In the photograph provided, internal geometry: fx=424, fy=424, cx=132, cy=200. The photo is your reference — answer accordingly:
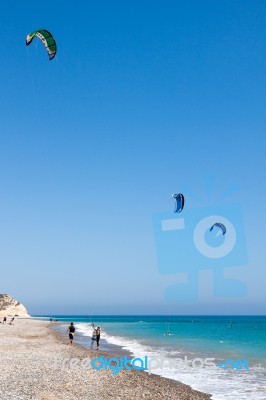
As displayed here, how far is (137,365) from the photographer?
20.4 meters

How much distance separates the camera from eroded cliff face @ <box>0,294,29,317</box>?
106 meters

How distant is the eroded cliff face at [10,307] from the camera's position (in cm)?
10629

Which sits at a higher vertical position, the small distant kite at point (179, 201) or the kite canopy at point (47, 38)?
the kite canopy at point (47, 38)

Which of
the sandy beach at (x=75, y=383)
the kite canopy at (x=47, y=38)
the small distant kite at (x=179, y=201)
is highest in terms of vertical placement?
the kite canopy at (x=47, y=38)

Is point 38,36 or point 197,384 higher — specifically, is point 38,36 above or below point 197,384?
above

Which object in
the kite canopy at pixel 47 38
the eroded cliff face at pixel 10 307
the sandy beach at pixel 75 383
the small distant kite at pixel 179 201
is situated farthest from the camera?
the eroded cliff face at pixel 10 307

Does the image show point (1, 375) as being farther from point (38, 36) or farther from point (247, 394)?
point (38, 36)

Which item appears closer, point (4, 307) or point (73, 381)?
point (73, 381)

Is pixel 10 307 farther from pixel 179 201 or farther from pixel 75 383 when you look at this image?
pixel 75 383

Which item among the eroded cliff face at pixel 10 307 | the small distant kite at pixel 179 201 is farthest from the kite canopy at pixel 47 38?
the eroded cliff face at pixel 10 307

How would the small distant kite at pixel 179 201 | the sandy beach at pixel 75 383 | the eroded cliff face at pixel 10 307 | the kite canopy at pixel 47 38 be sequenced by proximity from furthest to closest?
the eroded cliff face at pixel 10 307 → the small distant kite at pixel 179 201 → the kite canopy at pixel 47 38 → the sandy beach at pixel 75 383

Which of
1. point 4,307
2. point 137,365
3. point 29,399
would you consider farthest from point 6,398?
point 4,307

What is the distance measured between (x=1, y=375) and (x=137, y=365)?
816 cm

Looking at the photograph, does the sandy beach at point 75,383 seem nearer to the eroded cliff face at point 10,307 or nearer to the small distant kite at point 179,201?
the small distant kite at point 179,201
